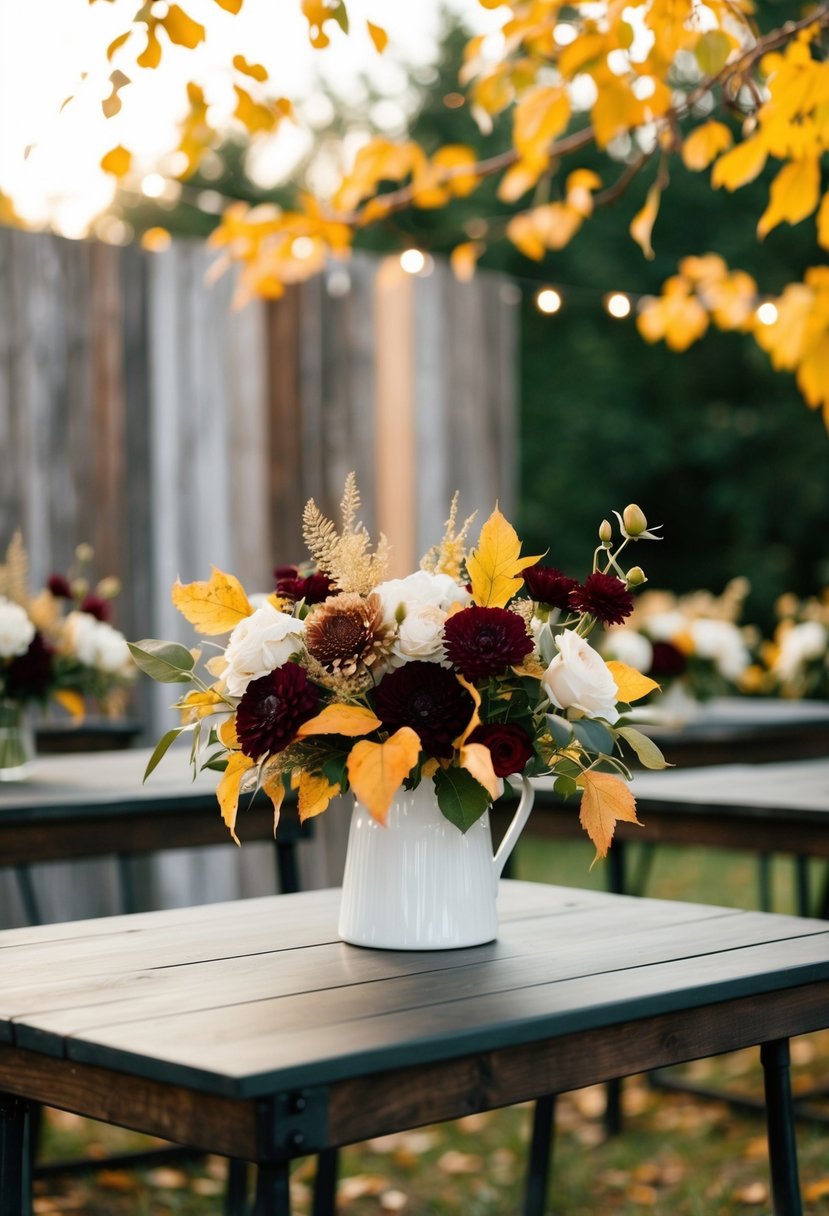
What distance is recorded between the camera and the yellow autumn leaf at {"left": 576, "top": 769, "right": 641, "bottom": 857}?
5.71 ft

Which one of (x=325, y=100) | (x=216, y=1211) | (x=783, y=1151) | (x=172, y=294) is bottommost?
(x=216, y=1211)

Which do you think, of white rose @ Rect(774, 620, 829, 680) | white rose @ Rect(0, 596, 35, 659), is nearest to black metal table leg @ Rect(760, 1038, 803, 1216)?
white rose @ Rect(0, 596, 35, 659)

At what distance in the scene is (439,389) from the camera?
214 inches

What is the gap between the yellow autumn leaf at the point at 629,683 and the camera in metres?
1.82

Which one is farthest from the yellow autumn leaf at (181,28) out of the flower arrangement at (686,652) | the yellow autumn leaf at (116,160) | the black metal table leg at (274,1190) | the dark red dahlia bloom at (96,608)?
the flower arrangement at (686,652)

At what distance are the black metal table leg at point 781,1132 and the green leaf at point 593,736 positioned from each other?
1.41 feet

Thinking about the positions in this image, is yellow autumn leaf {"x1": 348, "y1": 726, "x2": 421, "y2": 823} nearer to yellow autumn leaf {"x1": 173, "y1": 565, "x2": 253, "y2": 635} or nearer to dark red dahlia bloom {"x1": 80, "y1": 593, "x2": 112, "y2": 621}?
yellow autumn leaf {"x1": 173, "y1": 565, "x2": 253, "y2": 635}

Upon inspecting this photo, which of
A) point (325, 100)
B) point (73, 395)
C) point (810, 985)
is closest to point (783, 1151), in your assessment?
point (810, 985)

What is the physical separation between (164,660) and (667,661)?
301 centimetres

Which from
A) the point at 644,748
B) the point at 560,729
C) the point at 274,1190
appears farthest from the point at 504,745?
the point at 274,1190

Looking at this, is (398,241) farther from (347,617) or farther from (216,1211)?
(347,617)

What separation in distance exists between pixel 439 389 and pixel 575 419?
656 centimetres

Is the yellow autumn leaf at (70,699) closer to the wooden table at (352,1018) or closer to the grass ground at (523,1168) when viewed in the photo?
the grass ground at (523,1168)

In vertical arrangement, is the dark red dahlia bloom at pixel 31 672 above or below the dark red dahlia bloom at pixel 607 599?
below
